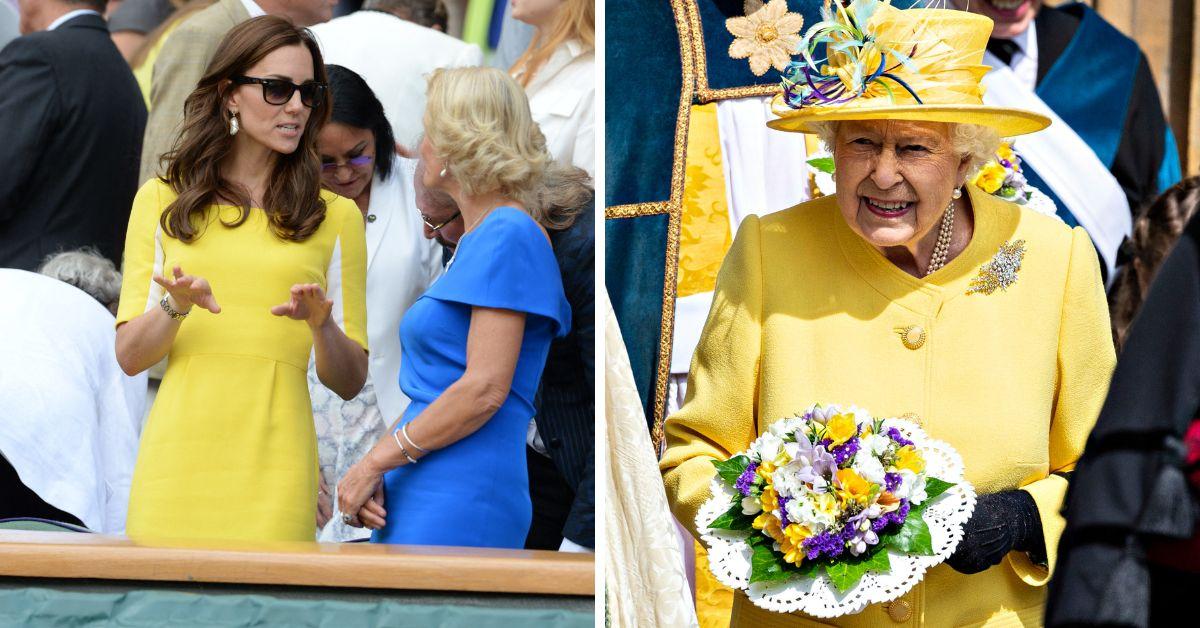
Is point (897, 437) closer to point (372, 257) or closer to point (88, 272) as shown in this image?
point (372, 257)

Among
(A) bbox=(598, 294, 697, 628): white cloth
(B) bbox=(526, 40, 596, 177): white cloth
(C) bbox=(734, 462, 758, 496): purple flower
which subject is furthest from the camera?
(B) bbox=(526, 40, 596, 177): white cloth

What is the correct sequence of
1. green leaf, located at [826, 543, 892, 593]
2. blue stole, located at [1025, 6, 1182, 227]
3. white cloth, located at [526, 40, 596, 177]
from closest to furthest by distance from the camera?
green leaf, located at [826, 543, 892, 593]
white cloth, located at [526, 40, 596, 177]
blue stole, located at [1025, 6, 1182, 227]

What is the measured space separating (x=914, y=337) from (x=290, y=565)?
4.23 feet

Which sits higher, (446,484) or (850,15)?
(850,15)

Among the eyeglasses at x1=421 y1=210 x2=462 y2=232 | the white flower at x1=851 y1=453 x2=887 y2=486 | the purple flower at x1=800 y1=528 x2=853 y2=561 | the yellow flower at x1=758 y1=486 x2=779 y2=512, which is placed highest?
the eyeglasses at x1=421 y1=210 x2=462 y2=232

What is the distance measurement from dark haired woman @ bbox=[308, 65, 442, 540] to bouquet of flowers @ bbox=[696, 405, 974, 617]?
128 centimetres

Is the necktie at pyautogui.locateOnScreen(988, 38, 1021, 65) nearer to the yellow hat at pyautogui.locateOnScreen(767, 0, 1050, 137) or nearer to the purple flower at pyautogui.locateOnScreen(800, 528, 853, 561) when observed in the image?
the yellow hat at pyautogui.locateOnScreen(767, 0, 1050, 137)

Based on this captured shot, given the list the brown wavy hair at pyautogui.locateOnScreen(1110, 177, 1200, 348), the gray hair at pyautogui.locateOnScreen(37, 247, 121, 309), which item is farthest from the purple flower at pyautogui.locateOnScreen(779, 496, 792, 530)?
the brown wavy hair at pyautogui.locateOnScreen(1110, 177, 1200, 348)

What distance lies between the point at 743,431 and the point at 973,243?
1.81ft

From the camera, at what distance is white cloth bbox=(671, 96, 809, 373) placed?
384cm

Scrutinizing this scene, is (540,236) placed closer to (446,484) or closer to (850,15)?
(446,484)

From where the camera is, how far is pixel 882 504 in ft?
8.57

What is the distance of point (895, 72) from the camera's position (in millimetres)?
2812

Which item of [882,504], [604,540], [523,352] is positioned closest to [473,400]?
[523,352]
